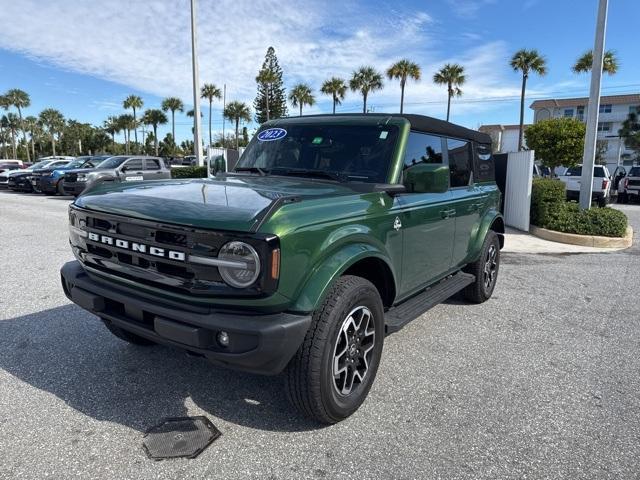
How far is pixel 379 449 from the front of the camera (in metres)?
2.57

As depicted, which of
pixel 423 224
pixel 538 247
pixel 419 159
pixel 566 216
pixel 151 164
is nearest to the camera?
pixel 423 224

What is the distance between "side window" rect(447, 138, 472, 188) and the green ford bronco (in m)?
0.44

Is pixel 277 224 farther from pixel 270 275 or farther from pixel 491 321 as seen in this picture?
pixel 491 321

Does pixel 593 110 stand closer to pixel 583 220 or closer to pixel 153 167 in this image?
pixel 583 220

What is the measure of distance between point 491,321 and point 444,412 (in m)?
2.05

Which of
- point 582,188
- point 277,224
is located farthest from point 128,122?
point 277,224

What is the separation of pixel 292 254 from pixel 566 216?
9737 mm

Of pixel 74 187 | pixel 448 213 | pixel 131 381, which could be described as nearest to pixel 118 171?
pixel 74 187

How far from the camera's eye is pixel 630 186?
68.9 ft

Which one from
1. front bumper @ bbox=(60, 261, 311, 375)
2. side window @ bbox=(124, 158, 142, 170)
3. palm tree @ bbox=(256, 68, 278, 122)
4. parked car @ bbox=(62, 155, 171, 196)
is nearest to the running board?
front bumper @ bbox=(60, 261, 311, 375)

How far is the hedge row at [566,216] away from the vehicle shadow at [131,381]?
897 cm

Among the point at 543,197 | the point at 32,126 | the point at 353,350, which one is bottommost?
the point at 353,350

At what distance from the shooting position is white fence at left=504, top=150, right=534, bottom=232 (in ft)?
35.3

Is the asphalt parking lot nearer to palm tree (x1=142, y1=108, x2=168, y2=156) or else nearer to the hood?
the hood
